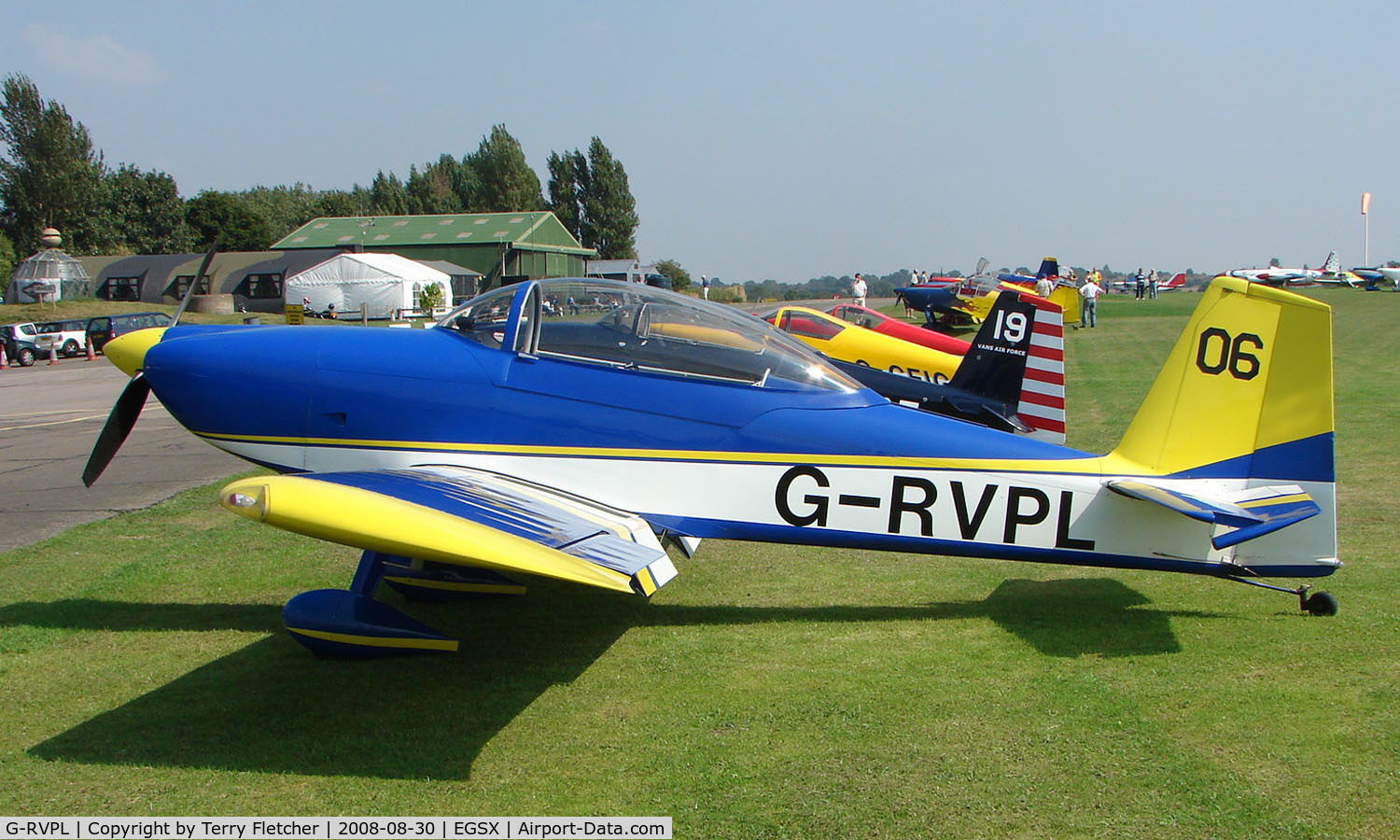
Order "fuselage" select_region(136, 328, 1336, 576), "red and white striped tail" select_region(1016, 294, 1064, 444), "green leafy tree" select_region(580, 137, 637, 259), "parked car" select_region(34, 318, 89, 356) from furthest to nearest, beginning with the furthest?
1. "green leafy tree" select_region(580, 137, 637, 259)
2. "parked car" select_region(34, 318, 89, 356)
3. "red and white striped tail" select_region(1016, 294, 1064, 444)
4. "fuselage" select_region(136, 328, 1336, 576)

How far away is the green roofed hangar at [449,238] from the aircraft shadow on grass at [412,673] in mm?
52679

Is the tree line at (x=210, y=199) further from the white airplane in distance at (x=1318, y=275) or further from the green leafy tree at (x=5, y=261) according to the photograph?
the white airplane in distance at (x=1318, y=275)

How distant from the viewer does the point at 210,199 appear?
73.9 m

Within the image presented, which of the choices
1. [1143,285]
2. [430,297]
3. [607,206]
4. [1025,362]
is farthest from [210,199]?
[1025,362]

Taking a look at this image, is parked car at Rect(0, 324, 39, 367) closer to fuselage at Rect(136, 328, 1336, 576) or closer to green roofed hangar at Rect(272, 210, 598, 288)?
green roofed hangar at Rect(272, 210, 598, 288)

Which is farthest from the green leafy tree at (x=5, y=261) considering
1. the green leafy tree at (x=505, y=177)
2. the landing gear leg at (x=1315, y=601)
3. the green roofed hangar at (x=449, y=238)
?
the landing gear leg at (x=1315, y=601)

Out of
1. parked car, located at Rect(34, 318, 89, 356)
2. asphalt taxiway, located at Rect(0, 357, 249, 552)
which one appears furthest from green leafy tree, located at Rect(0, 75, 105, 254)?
asphalt taxiway, located at Rect(0, 357, 249, 552)

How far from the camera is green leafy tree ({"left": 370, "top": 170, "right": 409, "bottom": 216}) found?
A: 97.2m

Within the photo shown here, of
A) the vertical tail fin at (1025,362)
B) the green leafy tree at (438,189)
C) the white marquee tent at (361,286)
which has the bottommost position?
the vertical tail fin at (1025,362)

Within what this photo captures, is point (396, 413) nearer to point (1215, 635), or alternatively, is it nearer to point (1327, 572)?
point (1215, 635)

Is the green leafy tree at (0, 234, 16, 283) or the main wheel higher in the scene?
the green leafy tree at (0, 234, 16, 283)

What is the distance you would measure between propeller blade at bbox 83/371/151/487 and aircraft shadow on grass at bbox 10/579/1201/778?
0.81m

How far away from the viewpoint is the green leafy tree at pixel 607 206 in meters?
84.9

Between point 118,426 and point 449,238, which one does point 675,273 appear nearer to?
point 449,238
